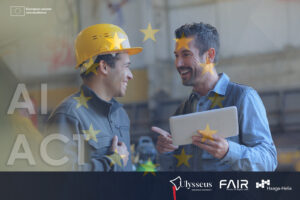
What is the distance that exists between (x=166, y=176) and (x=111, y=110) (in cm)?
61

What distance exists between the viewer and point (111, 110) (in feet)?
10.7

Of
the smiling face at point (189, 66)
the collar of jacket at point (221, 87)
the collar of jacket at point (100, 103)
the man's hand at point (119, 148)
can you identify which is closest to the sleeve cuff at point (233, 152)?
the collar of jacket at point (221, 87)

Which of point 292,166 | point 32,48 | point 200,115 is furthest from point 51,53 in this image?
point 292,166

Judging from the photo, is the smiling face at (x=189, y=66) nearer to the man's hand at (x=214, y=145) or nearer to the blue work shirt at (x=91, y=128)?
the man's hand at (x=214, y=145)

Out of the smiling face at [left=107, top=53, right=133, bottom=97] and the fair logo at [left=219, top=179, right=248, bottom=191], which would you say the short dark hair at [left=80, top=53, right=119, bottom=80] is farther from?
the fair logo at [left=219, top=179, right=248, bottom=191]

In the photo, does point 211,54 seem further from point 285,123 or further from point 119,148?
point 119,148

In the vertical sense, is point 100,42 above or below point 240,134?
above

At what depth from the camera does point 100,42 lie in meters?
3.26

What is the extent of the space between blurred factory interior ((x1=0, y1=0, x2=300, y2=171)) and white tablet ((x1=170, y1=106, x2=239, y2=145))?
95 mm

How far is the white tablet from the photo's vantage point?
120 inches

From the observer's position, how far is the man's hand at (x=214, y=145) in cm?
305

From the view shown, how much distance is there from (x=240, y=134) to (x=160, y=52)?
78 centimetres

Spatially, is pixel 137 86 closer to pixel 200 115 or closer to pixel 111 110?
pixel 111 110

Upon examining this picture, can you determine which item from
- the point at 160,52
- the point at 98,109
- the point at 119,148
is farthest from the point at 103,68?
the point at 119,148
